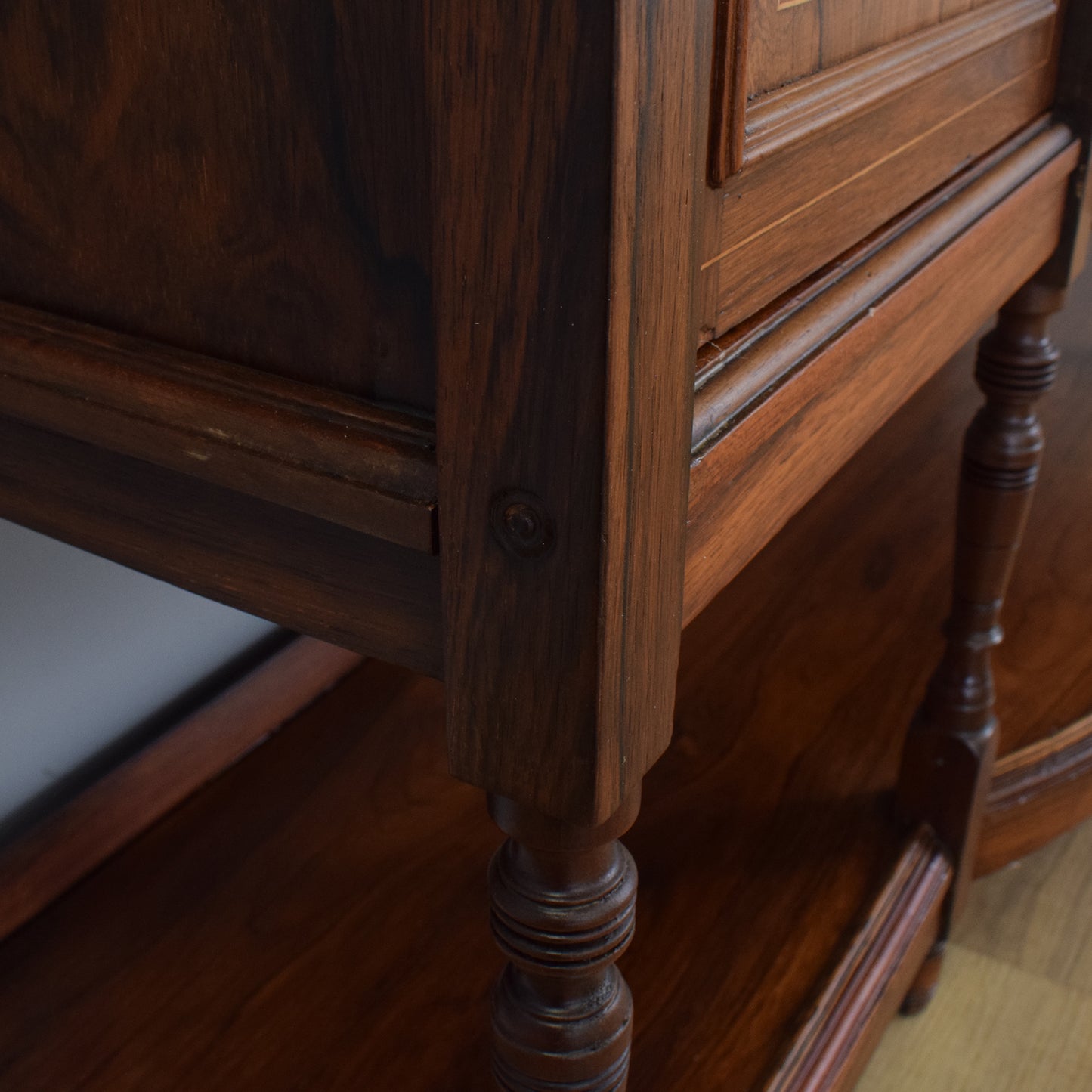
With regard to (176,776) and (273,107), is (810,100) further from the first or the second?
(176,776)

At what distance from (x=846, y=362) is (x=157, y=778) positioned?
2.02 feet

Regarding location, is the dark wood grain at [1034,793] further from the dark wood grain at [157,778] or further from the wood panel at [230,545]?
the wood panel at [230,545]

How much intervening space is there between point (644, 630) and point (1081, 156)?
0.50 m

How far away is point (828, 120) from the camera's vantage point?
404 mm

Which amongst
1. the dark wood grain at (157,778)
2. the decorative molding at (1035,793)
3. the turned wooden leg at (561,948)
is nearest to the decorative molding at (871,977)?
the decorative molding at (1035,793)

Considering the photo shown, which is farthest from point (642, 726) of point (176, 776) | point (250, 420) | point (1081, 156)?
point (176, 776)

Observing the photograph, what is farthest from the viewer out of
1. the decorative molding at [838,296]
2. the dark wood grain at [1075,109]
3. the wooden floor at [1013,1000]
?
the wooden floor at [1013,1000]

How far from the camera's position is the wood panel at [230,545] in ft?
1.19

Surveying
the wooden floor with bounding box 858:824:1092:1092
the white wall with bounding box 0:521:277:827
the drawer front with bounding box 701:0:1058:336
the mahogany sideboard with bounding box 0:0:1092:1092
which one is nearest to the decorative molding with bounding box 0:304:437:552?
the mahogany sideboard with bounding box 0:0:1092:1092

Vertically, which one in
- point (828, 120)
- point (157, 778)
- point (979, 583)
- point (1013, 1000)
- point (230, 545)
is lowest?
point (1013, 1000)

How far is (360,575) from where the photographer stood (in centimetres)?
37

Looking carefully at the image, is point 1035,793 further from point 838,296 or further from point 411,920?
point 838,296

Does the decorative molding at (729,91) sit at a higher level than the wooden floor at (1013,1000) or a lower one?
higher

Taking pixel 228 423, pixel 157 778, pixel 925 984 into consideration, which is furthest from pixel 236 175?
pixel 925 984
